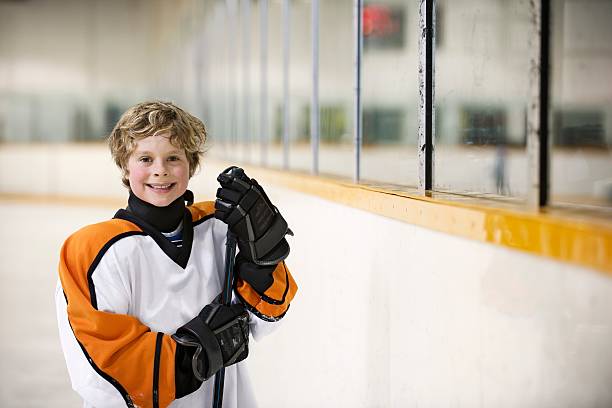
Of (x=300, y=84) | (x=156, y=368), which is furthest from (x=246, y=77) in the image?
(x=156, y=368)

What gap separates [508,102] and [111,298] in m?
0.97

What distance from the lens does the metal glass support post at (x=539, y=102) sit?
5.41ft

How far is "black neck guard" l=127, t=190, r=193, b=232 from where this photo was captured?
7.00 ft

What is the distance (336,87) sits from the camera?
159 inches

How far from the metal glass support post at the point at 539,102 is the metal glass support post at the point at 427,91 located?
0.81 m

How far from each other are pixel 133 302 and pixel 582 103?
108 cm

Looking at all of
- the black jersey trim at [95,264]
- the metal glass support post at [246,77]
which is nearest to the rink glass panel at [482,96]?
the black jersey trim at [95,264]

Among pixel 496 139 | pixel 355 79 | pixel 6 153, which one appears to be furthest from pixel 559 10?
pixel 6 153

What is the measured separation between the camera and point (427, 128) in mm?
2527

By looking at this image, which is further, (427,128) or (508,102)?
(427,128)

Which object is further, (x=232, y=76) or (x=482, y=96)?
(x=232, y=76)

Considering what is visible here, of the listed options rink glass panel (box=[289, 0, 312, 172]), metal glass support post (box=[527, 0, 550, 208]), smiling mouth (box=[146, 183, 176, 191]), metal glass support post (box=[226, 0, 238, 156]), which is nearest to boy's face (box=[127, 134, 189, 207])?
smiling mouth (box=[146, 183, 176, 191])

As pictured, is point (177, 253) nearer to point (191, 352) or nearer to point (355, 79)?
point (191, 352)

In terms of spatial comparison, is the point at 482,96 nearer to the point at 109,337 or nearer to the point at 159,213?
the point at 159,213
